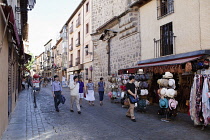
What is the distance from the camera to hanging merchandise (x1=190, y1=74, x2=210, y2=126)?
627 cm

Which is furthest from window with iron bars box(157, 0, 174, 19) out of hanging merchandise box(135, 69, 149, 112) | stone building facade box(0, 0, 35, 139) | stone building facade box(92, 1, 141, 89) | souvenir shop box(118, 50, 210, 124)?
stone building facade box(0, 0, 35, 139)

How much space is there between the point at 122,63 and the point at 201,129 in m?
9.44

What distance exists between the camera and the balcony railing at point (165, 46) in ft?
34.7

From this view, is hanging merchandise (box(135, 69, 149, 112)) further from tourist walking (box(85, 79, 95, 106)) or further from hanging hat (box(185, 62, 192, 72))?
tourist walking (box(85, 79, 95, 106))

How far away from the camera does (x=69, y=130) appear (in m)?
6.16

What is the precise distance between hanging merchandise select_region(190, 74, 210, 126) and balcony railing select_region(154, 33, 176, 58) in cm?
395

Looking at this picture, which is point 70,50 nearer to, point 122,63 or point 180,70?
point 122,63

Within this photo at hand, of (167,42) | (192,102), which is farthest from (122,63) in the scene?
(192,102)

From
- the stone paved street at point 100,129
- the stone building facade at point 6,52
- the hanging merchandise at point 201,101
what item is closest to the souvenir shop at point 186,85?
the hanging merchandise at point 201,101

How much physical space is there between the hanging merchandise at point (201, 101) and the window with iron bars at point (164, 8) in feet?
17.3

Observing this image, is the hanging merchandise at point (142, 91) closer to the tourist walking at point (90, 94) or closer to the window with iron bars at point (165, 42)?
the window with iron bars at point (165, 42)

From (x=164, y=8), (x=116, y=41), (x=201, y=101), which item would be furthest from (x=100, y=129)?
(x=116, y=41)

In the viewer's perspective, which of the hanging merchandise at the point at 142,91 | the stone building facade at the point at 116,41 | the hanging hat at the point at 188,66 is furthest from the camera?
the stone building facade at the point at 116,41

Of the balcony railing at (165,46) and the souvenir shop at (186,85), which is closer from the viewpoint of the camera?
the souvenir shop at (186,85)
